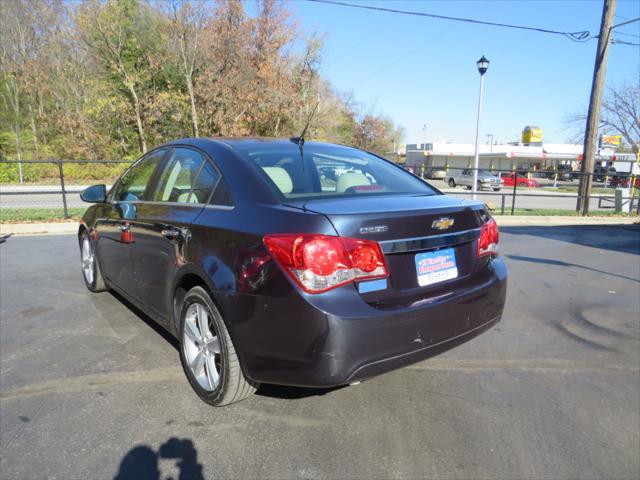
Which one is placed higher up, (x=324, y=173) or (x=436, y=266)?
(x=324, y=173)

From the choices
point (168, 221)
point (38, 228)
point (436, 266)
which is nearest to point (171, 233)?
point (168, 221)

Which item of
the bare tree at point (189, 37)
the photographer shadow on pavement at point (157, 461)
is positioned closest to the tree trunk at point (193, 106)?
the bare tree at point (189, 37)

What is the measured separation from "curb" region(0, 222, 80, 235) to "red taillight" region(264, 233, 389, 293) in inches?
356

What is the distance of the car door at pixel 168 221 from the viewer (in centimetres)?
300

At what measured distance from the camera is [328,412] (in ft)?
9.22

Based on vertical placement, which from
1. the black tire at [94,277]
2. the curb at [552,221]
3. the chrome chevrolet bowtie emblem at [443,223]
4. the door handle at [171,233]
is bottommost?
the curb at [552,221]

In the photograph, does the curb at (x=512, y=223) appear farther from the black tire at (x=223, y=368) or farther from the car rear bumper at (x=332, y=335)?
the car rear bumper at (x=332, y=335)

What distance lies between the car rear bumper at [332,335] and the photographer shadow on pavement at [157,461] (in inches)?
19.8

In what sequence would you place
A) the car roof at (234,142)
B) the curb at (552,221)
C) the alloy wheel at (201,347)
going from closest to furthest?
the alloy wheel at (201,347)
the car roof at (234,142)
the curb at (552,221)

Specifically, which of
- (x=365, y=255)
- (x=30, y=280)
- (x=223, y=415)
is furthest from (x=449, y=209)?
(x=30, y=280)

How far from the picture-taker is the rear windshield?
2821 millimetres

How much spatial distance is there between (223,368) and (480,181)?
108 feet

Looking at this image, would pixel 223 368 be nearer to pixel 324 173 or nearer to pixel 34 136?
pixel 324 173

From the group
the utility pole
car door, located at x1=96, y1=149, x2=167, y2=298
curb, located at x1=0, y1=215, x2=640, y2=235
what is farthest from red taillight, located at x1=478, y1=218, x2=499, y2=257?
the utility pole
